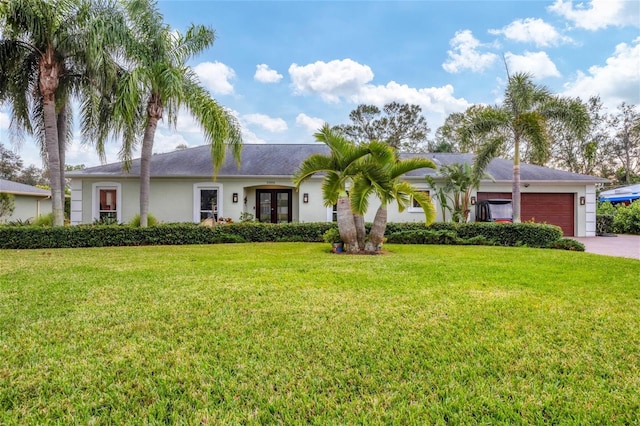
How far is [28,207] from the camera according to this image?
2159cm

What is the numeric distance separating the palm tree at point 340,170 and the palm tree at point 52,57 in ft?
23.9

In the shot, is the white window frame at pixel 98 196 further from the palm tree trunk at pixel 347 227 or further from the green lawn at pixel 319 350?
the palm tree trunk at pixel 347 227

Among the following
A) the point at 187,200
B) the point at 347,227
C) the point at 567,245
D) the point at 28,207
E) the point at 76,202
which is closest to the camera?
Result: the point at 347,227

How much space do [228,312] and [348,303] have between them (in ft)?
5.02

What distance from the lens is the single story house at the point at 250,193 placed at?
562 inches

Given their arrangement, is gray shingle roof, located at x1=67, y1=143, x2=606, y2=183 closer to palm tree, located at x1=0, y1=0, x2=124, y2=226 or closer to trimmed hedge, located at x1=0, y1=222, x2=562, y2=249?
palm tree, located at x1=0, y1=0, x2=124, y2=226

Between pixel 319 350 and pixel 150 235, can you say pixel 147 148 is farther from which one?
pixel 319 350

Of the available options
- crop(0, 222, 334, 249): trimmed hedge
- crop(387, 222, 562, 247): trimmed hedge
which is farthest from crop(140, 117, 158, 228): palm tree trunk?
crop(387, 222, 562, 247): trimmed hedge

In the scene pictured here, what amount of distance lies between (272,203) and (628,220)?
19167mm

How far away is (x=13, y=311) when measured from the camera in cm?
397

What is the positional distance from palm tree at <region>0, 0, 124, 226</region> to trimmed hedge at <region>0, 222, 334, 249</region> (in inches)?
29.6

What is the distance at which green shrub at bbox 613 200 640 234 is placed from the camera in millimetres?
17405

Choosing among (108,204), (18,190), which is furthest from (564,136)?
(18,190)

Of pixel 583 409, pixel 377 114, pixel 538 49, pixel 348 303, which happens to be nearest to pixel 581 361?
pixel 583 409
